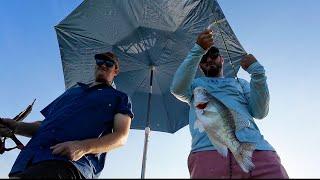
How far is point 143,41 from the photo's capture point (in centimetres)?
734

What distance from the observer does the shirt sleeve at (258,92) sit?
4152 millimetres

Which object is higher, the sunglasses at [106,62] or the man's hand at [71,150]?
the sunglasses at [106,62]

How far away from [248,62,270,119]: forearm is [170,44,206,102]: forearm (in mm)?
528

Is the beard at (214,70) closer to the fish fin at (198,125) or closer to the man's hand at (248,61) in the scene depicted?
the man's hand at (248,61)

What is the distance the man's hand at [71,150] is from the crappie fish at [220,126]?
1.13m

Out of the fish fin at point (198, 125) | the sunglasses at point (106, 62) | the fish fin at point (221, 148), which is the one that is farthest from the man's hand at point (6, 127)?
the fish fin at point (221, 148)

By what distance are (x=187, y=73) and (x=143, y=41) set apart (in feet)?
10.8

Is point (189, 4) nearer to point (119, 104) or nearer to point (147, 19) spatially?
point (147, 19)

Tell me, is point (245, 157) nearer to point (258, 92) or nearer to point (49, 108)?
point (258, 92)

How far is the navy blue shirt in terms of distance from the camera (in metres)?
3.29

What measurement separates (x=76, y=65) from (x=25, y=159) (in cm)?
407

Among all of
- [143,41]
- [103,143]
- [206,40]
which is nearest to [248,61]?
[206,40]

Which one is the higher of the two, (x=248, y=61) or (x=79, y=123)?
(x=248, y=61)

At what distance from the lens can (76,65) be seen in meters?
7.24
